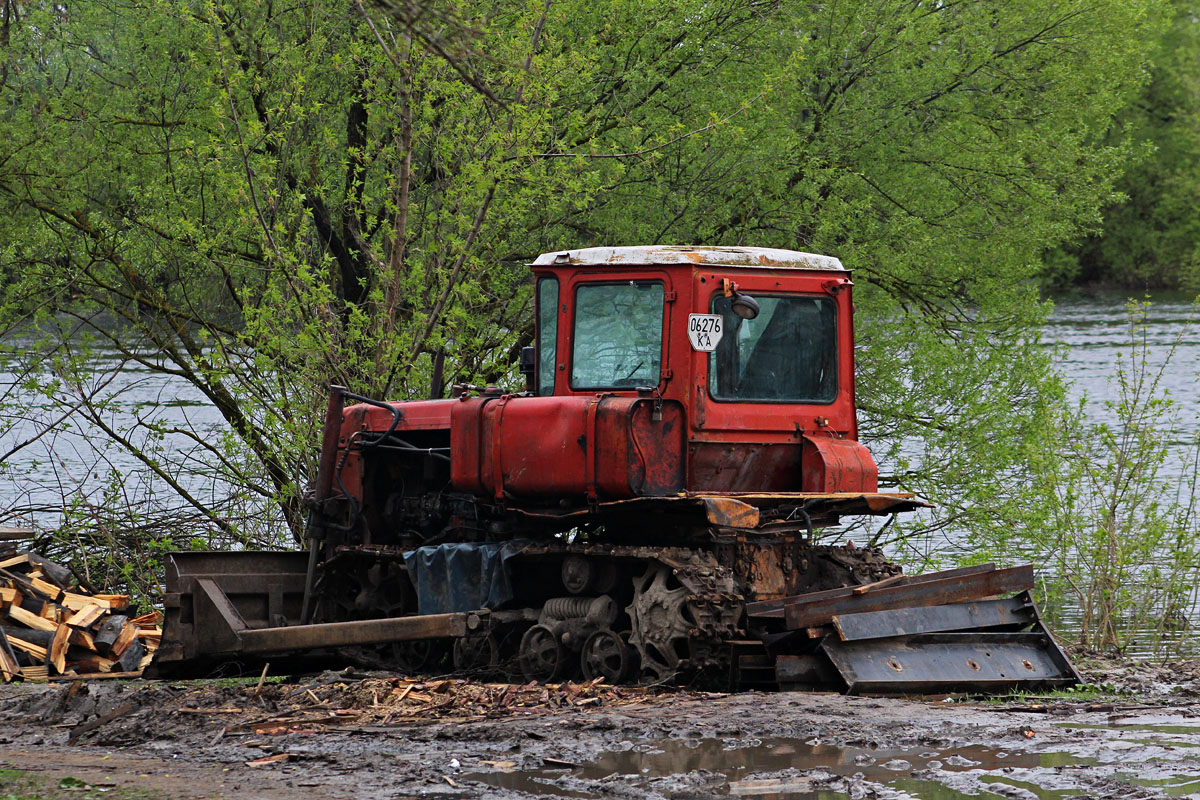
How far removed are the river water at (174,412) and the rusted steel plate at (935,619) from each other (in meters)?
4.14

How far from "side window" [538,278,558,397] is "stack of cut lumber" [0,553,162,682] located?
4520 mm

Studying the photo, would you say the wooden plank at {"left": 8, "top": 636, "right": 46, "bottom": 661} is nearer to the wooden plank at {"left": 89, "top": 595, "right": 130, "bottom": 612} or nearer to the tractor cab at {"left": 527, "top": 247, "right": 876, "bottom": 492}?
the wooden plank at {"left": 89, "top": 595, "right": 130, "bottom": 612}

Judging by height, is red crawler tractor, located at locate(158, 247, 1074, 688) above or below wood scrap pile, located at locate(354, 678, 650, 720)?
above

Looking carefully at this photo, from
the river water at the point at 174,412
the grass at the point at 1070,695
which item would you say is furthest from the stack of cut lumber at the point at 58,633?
the grass at the point at 1070,695

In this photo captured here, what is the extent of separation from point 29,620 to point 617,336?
19.2 ft

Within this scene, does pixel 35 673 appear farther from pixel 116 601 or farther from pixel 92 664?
pixel 116 601

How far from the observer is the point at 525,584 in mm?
10742

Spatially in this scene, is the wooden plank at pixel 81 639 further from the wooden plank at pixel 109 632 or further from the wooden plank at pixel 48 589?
the wooden plank at pixel 48 589

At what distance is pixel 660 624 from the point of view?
945cm

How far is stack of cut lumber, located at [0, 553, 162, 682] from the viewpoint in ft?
40.1

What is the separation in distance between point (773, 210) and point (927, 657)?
817 centimetres

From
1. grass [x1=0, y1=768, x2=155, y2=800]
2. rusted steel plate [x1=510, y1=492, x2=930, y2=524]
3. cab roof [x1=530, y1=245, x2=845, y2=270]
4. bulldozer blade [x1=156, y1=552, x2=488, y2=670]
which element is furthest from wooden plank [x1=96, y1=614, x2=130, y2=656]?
grass [x1=0, y1=768, x2=155, y2=800]

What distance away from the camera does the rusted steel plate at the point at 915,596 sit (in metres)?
9.13

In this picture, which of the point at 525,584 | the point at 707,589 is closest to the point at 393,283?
the point at 525,584
